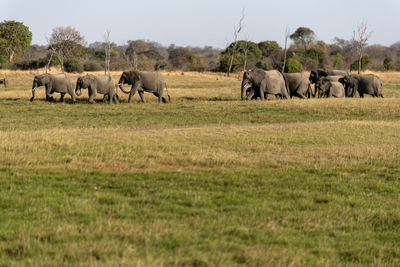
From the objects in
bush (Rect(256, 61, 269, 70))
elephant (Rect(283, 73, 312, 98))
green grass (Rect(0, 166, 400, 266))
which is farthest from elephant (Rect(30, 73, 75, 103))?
bush (Rect(256, 61, 269, 70))

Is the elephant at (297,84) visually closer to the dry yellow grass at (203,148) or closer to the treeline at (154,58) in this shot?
the dry yellow grass at (203,148)

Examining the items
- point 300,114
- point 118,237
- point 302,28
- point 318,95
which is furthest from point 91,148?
point 302,28

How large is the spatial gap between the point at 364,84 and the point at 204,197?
1093 inches

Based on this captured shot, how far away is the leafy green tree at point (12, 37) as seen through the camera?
65.9m

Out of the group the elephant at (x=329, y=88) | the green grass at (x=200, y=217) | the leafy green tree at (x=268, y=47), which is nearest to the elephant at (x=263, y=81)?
the elephant at (x=329, y=88)

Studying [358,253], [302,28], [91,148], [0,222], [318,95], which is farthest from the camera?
[302,28]

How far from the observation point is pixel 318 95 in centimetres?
3338

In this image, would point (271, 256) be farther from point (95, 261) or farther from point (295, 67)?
point (295, 67)

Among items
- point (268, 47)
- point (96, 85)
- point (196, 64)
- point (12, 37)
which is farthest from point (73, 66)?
point (268, 47)

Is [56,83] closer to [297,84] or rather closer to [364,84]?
[297,84]

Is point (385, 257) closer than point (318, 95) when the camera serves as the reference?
Yes

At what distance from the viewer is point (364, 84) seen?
111 ft

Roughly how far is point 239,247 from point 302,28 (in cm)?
10201

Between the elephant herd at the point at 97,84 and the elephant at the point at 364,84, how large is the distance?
1243cm
